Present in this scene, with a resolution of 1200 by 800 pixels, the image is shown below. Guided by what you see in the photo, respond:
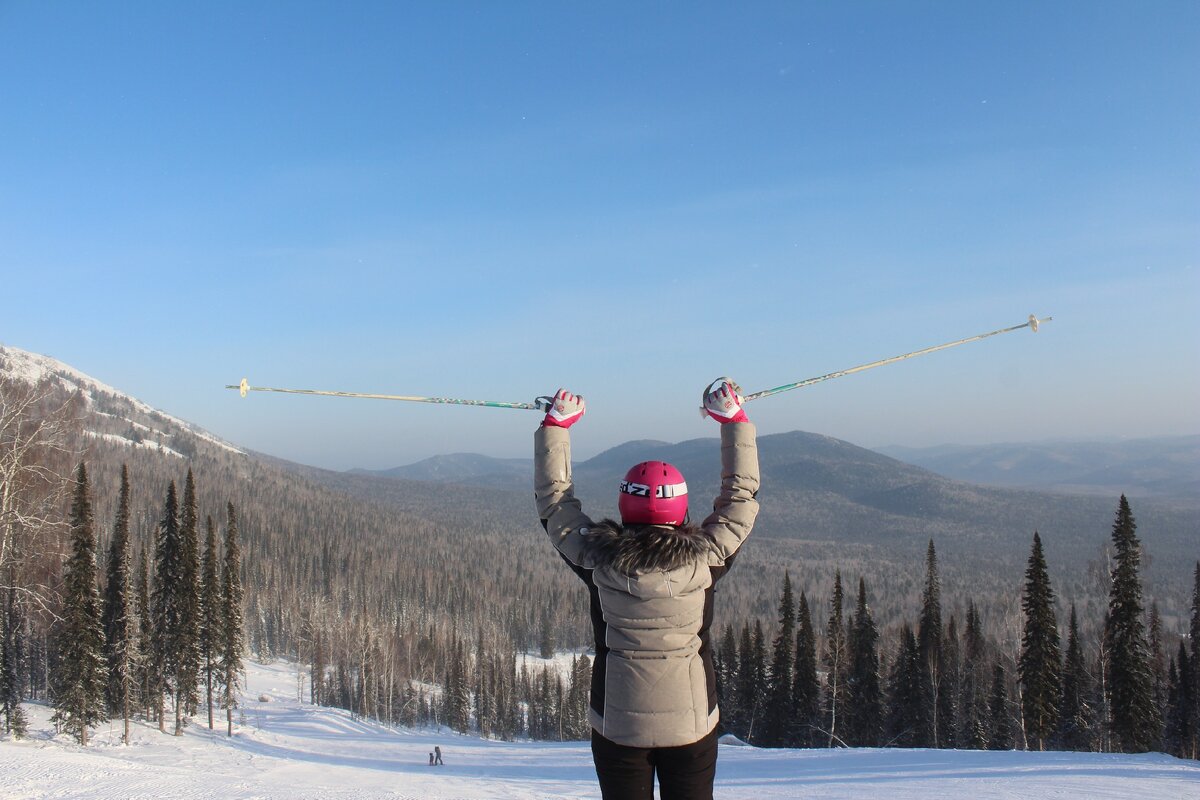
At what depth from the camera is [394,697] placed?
71688 millimetres

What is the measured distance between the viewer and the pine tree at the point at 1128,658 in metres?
32.3

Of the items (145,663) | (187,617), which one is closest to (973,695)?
(187,617)

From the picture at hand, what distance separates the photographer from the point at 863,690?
46.6 meters

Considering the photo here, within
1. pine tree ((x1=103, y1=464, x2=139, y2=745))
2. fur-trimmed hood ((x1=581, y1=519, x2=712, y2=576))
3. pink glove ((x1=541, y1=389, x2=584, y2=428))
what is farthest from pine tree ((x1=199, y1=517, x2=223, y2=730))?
fur-trimmed hood ((x1=581, y1=519, x2=712, y2=576))

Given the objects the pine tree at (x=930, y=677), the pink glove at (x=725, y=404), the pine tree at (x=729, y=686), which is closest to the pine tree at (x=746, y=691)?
the pine tree at (x=729, y=686)

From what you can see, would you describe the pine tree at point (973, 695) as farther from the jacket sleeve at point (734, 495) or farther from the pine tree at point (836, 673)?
the jacket sleeve at point (734, 495)

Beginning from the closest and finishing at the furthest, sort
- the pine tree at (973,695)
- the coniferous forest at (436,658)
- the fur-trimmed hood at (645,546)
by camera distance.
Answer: the fur-trimmed hood at (645,546) → the coniferous forest at (436,658) → the pine tree at (973,695)

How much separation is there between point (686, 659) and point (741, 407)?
1589 millimetres

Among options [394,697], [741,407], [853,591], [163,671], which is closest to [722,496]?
[741,407]

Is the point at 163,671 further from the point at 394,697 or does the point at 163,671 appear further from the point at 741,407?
the point at 741,407

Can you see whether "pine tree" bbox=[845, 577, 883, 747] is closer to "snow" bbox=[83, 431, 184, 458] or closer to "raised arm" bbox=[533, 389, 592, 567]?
"raised arm" bbox=[533, 389, 592, 567]

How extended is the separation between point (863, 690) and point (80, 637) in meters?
40.9

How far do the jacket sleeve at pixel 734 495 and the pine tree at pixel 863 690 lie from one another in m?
44.7

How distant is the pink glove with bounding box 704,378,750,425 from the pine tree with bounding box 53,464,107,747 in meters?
35.0
